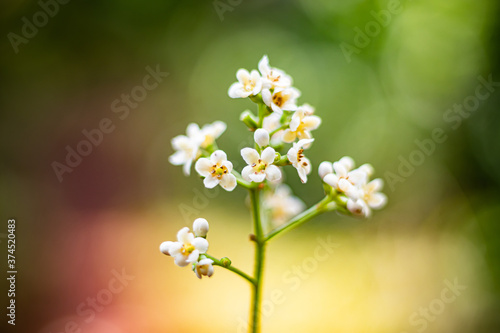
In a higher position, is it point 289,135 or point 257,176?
point 289,135

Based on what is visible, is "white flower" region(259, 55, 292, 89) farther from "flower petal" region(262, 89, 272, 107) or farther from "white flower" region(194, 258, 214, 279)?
"white flower" region(194, 258, 214, 279)

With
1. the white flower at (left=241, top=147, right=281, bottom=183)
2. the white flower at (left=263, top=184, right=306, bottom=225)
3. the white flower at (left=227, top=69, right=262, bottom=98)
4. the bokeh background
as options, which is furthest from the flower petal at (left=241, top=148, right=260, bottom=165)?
the bokeh background

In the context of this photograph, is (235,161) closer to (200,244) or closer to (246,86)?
(246,86)

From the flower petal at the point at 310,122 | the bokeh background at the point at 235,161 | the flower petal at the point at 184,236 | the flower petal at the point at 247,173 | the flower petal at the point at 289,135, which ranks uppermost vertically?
the bokeh background at the point at 235,161

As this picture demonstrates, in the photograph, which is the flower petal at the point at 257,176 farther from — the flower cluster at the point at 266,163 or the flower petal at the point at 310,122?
the flower petal at the point at 310,122

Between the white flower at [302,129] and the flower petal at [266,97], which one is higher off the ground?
the flower petal at [266,97]

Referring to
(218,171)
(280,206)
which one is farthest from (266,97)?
(280,206)

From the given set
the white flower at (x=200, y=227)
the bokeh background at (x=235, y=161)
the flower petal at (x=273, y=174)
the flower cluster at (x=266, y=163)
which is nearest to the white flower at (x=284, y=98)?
the flower cluster at (x=266, y=163)
